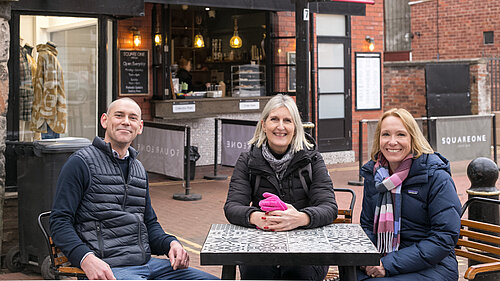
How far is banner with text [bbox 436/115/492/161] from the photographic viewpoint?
12.6 metres

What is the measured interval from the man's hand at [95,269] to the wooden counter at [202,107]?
354 inches

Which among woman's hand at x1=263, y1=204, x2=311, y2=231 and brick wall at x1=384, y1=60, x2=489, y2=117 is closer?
woman's hand at x1=263, y1=204, x2=311, y2=231

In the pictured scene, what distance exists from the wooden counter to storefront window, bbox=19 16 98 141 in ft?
10.1

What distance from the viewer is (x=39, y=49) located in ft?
30.3

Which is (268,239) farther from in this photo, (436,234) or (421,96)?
(421,96)

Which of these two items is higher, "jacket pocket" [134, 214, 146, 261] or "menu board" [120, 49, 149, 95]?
"menu board" [120, 49, 149, 95]

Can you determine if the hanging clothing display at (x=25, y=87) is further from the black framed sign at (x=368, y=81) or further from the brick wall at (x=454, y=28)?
the brick wall at (x=454, y=28)

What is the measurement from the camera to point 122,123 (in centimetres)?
427

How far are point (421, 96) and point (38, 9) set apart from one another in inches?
478

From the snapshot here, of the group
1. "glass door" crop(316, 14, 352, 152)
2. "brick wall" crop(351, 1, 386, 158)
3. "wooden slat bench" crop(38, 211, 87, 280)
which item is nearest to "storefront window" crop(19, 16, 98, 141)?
"wooden slat bench" crop(38, 211, 87, 280)

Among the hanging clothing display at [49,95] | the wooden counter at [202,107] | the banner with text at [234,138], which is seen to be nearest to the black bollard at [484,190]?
the hanging clothing display at [49,95]

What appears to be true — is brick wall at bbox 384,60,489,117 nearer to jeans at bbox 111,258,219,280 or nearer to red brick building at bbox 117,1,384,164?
red brick building at bbox 117,1,384,164

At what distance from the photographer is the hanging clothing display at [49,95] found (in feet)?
29.8

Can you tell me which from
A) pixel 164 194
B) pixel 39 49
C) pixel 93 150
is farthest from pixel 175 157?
pixel 93 150
